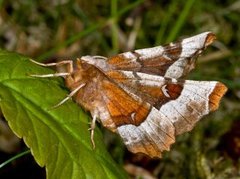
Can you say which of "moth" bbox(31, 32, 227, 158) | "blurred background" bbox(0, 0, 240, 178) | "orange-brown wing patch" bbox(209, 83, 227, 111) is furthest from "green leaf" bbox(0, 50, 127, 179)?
"blurred background" bbox(0, 0, 240, 178)

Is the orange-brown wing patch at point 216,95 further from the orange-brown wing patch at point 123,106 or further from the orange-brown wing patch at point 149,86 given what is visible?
the orange-brown wing patch at point 123,106

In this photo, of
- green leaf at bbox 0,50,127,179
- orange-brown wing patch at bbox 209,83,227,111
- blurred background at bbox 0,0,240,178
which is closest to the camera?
green leaf at bbox 0,50,127,179

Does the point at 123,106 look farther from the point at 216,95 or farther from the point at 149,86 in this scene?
the point at 216,95

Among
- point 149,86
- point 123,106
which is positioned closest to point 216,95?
point 149,86

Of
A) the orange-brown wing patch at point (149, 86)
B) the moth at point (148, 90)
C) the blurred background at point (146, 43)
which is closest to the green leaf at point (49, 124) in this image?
the moth at point (148, 90)

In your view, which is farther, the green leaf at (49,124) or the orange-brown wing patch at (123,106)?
the orange-brown wing patch at (123,106)

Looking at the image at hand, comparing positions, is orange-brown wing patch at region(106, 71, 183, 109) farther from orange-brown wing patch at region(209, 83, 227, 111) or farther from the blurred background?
the blurred background
